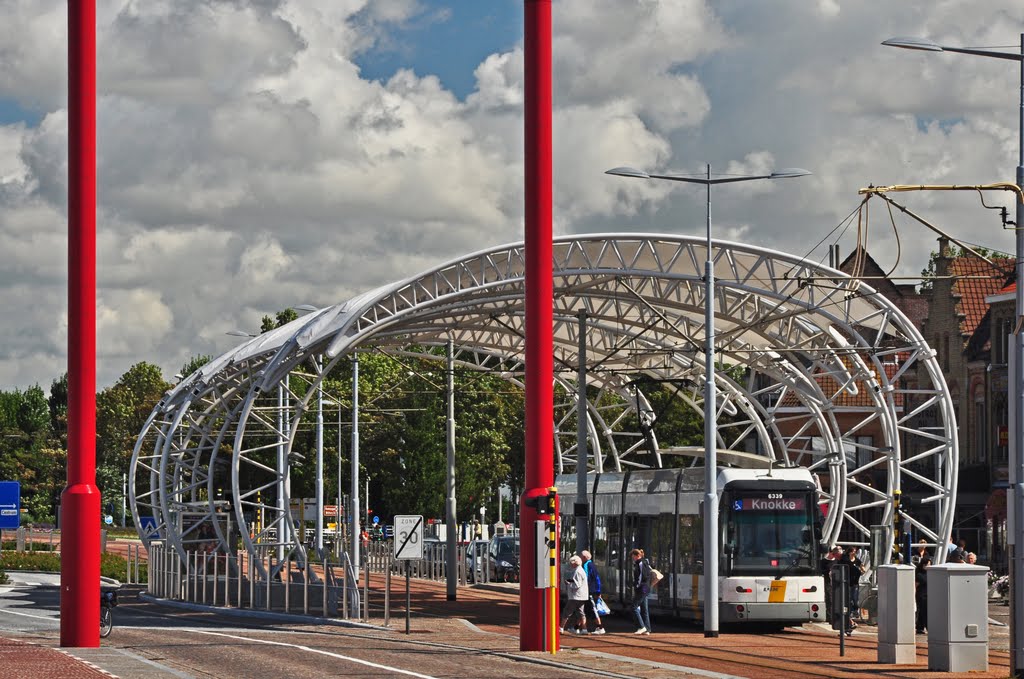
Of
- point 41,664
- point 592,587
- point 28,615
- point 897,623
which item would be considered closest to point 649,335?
point 592,587

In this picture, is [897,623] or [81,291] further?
[897,623]

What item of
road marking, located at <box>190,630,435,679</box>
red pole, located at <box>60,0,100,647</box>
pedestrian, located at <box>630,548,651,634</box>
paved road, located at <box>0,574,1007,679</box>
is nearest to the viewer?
red pole, located at <box>60,0,100,647</box>

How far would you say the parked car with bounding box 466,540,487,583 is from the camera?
59.7 meters

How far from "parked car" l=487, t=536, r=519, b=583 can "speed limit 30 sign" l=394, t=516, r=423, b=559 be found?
999 inches

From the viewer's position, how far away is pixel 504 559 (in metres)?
60.2

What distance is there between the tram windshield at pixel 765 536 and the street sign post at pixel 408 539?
19.5 ft

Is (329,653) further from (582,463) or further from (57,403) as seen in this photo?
(57,403)

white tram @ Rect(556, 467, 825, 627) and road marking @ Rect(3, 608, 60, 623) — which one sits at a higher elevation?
white tram @ Rect(556, 467, 825, 627)

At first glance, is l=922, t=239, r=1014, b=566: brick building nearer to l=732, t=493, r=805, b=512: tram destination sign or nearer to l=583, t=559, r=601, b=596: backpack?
l=732, t=493, r=805, b=512: tram destination sign

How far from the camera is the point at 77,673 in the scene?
2173 centimetres

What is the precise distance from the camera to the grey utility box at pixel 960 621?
80.7ft

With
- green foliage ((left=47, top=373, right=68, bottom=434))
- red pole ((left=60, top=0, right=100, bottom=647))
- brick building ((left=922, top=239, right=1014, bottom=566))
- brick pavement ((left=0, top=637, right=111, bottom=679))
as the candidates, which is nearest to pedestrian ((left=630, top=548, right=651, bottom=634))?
brick pavement ((left=0, top=637, right=111, bottom=679))

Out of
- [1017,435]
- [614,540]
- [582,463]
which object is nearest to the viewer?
[1017,435]

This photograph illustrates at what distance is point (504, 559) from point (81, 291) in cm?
3872
